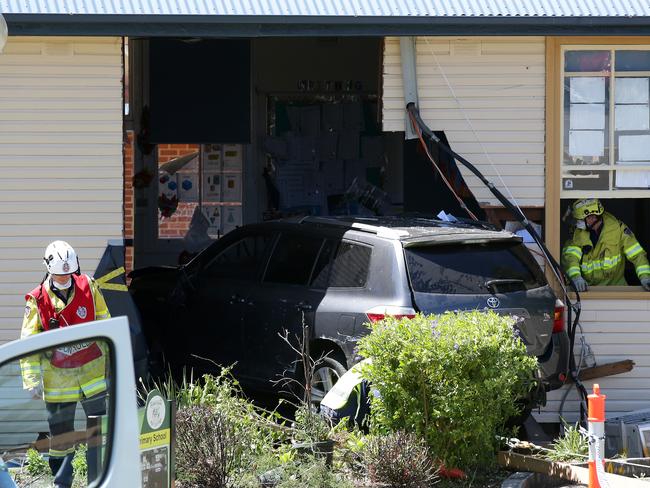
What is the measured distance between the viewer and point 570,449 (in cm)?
819

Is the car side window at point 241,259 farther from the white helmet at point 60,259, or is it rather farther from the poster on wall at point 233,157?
the poster on wall at point 233,157

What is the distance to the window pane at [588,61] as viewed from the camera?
10508mm

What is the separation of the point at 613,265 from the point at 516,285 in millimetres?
2314

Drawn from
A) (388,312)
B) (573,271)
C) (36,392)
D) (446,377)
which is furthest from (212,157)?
(36,392)

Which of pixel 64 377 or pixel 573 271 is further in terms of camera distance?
pixel 573 271

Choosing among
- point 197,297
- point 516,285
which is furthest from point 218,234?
point 516,285

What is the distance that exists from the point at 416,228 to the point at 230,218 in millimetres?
6943

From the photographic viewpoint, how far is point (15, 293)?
9.99m

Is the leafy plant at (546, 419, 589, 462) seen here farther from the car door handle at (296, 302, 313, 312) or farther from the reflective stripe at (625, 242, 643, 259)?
the reflective stripe at (625, 242, 643, 259)

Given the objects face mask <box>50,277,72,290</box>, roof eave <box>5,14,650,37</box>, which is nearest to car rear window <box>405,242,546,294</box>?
roof eave <box>5,14,650,37</box>

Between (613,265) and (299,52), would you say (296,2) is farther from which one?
(299,52)

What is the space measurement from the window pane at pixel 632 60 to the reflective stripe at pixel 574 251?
1.73 metres

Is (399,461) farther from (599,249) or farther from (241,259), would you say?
(599,249)

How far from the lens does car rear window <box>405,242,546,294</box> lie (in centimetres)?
834
